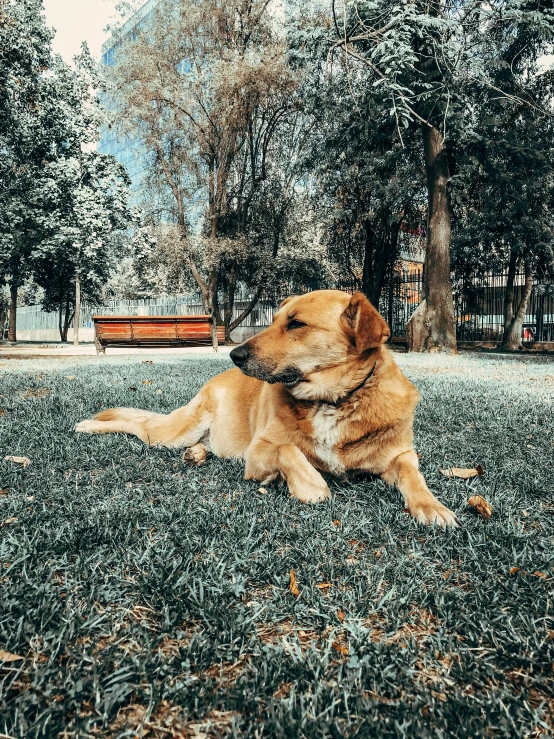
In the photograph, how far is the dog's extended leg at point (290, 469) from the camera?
2633 millimetres

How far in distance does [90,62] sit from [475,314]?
71.2ft

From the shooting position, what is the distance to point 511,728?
45.1 inches

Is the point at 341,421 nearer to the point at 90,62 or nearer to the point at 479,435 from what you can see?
the point at 479,435

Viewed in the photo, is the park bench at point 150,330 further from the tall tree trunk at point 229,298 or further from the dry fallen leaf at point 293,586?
the dry fallen leaf at point 293,586

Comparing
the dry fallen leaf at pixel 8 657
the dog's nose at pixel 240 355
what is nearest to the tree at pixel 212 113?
the dog's nose at pixel 240 355

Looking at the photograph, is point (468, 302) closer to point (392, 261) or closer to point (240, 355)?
point (392, 261)

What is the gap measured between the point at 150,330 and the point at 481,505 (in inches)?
612

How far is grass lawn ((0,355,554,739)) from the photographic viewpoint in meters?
1.20

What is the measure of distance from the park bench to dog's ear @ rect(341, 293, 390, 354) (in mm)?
14405

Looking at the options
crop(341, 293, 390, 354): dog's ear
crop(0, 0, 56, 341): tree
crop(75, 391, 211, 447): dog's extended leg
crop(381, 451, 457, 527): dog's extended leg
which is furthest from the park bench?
crop(381, 451, 457, 527): dog's extended leg

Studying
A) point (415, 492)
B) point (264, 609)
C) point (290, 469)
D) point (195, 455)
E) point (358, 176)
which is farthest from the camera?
point (358, 176)

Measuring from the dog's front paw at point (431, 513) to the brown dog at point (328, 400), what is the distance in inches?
2.4

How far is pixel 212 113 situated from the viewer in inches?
930

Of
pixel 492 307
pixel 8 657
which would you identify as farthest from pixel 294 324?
pixel 492 307
